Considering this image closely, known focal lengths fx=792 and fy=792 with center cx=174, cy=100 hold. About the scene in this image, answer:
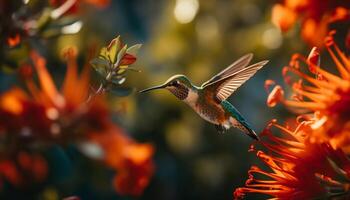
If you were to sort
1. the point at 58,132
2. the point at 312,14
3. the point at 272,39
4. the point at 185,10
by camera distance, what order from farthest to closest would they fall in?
the point at 185,10 < the point at 272,39 < the point at 58,132 < the point at 312,14

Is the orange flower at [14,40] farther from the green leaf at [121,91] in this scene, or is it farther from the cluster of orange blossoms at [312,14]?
the cluster of orange blossoms at [312,14]

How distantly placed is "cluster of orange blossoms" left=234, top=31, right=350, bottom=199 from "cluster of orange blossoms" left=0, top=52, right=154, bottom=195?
480mm

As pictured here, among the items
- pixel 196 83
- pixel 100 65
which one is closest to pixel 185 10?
pixel 196 83

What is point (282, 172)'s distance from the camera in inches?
59.9

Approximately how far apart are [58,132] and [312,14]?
879mm

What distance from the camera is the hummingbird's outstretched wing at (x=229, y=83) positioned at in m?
1.45

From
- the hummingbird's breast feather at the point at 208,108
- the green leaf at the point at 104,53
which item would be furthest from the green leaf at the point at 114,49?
the hummingbird's breast feather at the point at 208,108

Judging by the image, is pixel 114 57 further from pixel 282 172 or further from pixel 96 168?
pixel 96 168

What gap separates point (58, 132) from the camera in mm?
2322

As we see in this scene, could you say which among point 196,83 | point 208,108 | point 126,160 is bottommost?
point 196,83

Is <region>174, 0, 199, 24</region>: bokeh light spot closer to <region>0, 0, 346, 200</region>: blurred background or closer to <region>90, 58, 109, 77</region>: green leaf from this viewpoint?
<region>0, 0, 346, 200</region>: blurred background

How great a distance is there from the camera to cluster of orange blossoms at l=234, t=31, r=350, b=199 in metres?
1.32

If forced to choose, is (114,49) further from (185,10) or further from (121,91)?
(185,10)

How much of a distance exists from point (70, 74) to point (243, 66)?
1.28 metres
